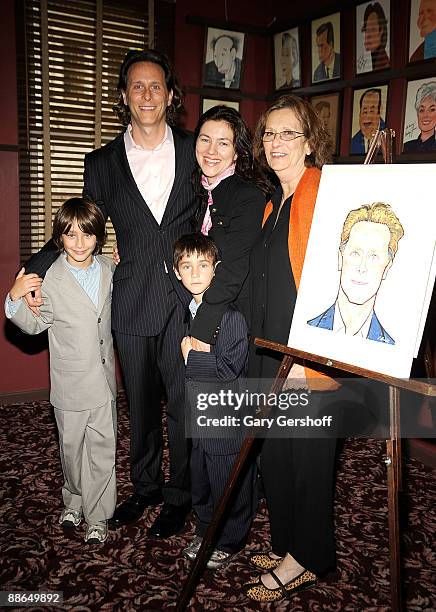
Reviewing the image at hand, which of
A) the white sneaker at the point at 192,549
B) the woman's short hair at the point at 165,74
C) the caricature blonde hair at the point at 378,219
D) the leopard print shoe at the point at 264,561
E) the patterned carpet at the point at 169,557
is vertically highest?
the woman's short hair at the point at 165,74

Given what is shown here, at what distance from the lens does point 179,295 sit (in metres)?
2.31

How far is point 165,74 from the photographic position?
7.79ft

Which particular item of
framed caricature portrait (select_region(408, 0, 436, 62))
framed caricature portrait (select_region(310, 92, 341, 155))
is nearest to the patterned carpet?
framed caricature portrait (select_region(310, 92, 341, 155))

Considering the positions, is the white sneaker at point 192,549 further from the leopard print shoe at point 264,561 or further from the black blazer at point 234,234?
the black blazer at point 234,234

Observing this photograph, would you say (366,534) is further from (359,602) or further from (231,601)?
(231,601)

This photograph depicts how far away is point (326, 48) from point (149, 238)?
2195 millimetres

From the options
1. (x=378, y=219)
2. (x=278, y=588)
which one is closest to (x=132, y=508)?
(x=278, y=588)

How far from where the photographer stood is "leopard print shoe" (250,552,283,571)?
2236 millimetres

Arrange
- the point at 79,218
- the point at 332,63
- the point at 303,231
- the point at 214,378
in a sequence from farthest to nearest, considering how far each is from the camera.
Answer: the point at 332,63 → the point at 79,218 → the point at 214,378 → the point at 303,231

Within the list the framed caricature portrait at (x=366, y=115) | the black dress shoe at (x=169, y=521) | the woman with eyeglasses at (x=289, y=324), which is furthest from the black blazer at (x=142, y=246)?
the framed caricature portrait at (x=366, y=115)

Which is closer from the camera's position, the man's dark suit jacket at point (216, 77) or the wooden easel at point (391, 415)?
the wooden easel at point (391, 415)

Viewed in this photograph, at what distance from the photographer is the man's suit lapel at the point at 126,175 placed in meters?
2.28

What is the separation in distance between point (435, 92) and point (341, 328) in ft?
6.54

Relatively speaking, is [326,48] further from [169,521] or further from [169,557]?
[169,557]
